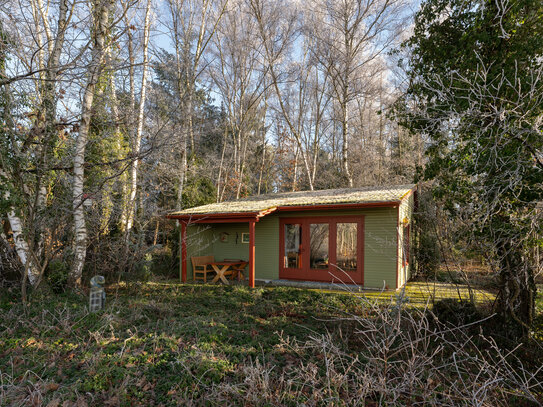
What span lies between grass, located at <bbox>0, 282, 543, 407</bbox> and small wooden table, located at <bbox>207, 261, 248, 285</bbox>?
3.07 meters

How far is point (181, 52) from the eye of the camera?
48.3 feet

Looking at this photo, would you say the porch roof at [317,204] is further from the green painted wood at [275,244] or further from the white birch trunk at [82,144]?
the white birch trunk at [82,144]

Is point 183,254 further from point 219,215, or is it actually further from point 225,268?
point 219,215

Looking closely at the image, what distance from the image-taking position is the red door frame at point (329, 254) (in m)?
9.82

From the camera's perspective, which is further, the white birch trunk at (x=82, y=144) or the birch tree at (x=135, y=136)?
the birch tree at (x=135, y=136)

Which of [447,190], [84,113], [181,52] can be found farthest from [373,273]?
[181,52]

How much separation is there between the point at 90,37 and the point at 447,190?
7344mm

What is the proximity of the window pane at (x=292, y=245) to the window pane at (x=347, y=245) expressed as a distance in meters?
1.29

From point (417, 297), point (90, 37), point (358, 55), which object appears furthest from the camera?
point (358, 55)

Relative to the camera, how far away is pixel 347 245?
10.1 meters

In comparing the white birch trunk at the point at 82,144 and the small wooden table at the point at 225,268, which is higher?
the white birch trunk at the point at 82,144

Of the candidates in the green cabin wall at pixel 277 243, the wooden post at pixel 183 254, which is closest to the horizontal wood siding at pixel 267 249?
the green cabin wall at pixel 277 243

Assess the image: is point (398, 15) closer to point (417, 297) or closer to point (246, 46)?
point (246, 46)

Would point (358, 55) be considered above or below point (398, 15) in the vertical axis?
below
